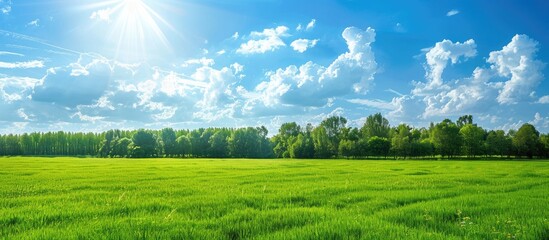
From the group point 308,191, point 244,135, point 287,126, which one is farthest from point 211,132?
point 308,191

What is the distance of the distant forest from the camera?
Answer: 12825 centimetres

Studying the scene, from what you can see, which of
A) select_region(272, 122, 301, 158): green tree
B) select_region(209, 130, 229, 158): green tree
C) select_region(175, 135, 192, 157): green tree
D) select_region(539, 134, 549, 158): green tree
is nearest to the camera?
select_region(539, 134, 549, 158): green tree

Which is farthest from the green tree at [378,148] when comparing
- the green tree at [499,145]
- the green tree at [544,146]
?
the green tree at [544,146]

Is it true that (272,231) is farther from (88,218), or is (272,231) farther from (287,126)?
(287,126)

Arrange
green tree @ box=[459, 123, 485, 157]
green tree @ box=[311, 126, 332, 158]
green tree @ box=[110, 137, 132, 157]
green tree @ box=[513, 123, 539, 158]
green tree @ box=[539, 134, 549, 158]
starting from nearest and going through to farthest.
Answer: green tree @ box=[539, 134, 549, 158] < green tree @ box=[513, 123, 539, 158] < green tree @ box=[459, 123, 485, 157] < green tree @ box=[311, 126, 332, 158] < green tree @ box=[110, 137, 132, 157]

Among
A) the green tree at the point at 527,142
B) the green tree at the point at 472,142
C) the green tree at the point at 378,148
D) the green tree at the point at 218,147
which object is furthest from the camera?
the green tree at the point at 218,147

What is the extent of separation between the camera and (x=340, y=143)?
142 metres

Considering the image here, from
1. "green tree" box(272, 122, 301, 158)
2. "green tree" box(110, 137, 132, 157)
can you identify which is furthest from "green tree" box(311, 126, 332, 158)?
"green tree" box(110, 137, 132, 157)

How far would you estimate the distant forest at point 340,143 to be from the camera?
128250 mm

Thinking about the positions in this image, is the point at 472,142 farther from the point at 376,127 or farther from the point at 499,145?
the point at 376,127

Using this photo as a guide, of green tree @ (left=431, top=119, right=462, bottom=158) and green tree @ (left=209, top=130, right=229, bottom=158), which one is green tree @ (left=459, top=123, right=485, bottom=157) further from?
green tree @ (left=209, top=130, right=229, bottom=158)

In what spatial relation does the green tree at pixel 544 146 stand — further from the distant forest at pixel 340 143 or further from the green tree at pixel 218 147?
the green tree at pixel 218 147

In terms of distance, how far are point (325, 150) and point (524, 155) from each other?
2766 inches

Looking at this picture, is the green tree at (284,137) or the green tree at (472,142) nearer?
the green tree at (472,142)
